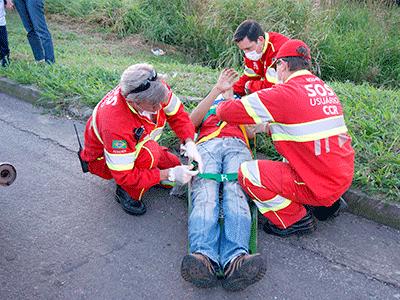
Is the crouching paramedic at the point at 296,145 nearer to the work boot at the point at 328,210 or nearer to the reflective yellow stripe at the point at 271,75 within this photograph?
the work boot at the point at 328,210

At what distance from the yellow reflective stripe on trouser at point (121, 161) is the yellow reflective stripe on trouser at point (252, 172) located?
722 millimetres

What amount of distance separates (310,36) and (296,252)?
5059 millimetres

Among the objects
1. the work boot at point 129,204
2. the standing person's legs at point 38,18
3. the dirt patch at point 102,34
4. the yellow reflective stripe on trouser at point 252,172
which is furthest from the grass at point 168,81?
the work boot at point 129,204

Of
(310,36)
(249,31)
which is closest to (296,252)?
(249,31)

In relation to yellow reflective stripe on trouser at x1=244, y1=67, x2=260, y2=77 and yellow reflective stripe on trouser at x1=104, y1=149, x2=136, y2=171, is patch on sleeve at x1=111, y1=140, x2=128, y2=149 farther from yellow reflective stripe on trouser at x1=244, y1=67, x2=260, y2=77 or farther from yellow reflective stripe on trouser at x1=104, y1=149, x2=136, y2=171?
yellow reflective stripe on trouser at x1=244, y1=67, x2=260, y2=77

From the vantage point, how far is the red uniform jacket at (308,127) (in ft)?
9.02

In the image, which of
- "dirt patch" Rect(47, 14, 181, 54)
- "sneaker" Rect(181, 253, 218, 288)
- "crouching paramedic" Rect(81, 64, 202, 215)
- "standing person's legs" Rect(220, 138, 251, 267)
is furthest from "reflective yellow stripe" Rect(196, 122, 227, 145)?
"dirt patch" Rect(47, 14, 181, 54)

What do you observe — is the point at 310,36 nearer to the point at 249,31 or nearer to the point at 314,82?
the point at 249,31

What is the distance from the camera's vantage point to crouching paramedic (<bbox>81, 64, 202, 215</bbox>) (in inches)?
116

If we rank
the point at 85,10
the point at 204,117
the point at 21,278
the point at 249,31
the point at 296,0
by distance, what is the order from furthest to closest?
the point at 85,10, the point at 296,0, the point at 249,31, the point at 204,117, the point at 21,278

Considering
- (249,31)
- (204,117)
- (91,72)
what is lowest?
(91,72)

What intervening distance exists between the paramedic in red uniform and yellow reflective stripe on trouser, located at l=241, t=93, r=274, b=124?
1.39 metres

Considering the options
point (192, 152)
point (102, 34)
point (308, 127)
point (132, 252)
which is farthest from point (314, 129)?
point (102, 34)

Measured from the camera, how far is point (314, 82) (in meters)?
2.84
